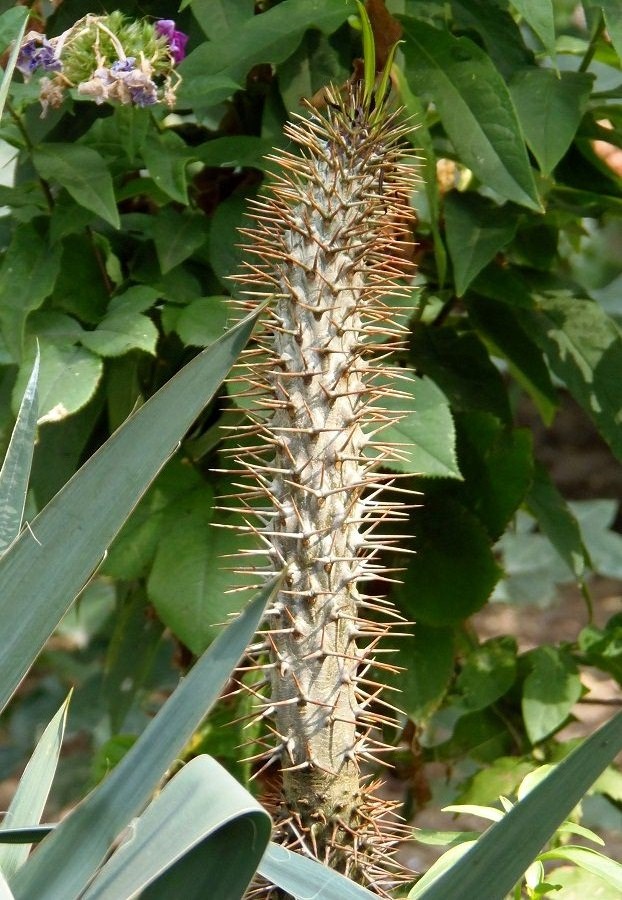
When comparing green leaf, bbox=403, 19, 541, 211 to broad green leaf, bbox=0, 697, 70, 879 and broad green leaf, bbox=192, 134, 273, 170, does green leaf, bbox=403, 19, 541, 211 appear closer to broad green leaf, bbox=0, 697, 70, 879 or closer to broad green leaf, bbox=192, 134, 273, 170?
broad green leaf, bbox=192, 134, 273, 170

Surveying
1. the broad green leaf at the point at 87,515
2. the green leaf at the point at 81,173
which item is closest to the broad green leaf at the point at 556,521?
the green leaf at the point at 81,173

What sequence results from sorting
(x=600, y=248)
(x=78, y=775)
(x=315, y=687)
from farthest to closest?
(x=600, y=248)
(x=78, y=775)
(x=315, y=687)

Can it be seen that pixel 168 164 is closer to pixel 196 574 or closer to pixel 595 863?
pixel 196 574

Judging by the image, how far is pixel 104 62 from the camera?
2.44ft

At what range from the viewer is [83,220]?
822 mm

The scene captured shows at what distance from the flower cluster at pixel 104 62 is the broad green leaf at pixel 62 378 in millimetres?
181

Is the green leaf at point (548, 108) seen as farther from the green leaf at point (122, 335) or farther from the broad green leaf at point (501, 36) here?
the green leaf at point (122, 335)

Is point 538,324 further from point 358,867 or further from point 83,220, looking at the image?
point 358,867

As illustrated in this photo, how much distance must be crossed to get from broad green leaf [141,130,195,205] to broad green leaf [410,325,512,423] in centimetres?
29

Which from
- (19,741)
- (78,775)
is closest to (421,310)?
(78,775)

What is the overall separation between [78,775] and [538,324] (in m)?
1.16

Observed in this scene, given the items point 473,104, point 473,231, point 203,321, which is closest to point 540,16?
point 473,104

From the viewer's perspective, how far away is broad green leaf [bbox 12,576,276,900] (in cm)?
41

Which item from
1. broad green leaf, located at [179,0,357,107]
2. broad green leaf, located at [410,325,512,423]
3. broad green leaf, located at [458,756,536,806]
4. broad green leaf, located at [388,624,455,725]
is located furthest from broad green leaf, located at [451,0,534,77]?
broad green leaf, located at [458,756,536,806]
